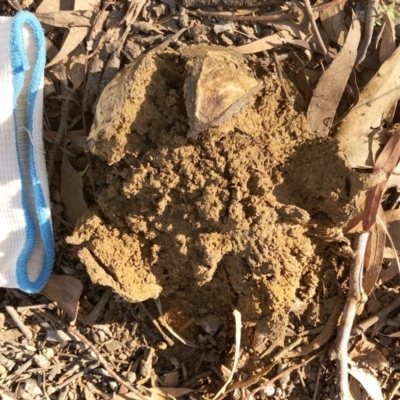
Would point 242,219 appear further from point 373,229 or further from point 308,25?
point 308,25

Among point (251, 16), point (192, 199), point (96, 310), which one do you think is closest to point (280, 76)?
point (251, 16)

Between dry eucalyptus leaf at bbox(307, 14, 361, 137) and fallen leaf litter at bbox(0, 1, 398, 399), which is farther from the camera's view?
dry eucalyptus leaf at bbox(307, 14, 361, 137)

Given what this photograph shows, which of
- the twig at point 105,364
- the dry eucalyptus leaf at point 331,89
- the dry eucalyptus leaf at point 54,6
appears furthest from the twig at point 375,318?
the dry eucalyptus leaf at point 54,6

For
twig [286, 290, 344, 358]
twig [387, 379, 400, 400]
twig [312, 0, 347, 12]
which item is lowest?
twig [387, 379, 400, 400]

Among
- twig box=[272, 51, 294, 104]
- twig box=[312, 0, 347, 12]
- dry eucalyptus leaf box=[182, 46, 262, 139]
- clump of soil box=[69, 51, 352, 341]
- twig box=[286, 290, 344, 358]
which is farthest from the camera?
twig box=[286, 290, 344, 358]

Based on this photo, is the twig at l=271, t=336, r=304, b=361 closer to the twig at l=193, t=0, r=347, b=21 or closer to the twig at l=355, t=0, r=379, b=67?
the twig at l=355, t=0, r=379, b=67

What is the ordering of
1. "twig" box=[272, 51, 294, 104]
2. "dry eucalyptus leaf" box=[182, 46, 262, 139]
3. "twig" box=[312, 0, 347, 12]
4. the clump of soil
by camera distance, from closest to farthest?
"dry eucalyptus leaf" box=[182, 46, 262, 139] < the clump of soil < "twig" box=[272, 51, 294, 104] < "twig" box=[312, 0, 347, 12]

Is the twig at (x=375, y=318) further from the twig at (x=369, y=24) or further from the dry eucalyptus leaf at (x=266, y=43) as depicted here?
the dry eucalyptus leaf at (x=266, y=43)

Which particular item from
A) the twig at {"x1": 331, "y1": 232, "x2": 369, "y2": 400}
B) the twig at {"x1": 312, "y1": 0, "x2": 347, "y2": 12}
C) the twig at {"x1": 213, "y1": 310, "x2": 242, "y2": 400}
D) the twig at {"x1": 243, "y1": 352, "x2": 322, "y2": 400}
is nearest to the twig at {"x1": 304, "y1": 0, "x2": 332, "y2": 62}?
the twig at {"x1": 312, "y1": 0, "x2": 347, "y2": 12}
